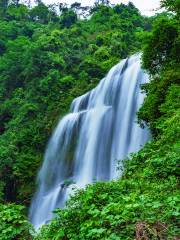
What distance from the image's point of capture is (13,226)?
5.86 metres

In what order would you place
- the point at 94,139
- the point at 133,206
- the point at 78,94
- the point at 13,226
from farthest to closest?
the point at 78,94, the point at 94,139, the point at 13,226, the point at 133,206

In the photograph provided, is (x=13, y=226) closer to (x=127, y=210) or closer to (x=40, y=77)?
(x=127, y=210)

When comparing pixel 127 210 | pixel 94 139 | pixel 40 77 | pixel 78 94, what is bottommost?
pixel 127 210

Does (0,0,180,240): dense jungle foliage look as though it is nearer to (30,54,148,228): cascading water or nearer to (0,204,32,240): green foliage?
(0,204,32,240): green foliage

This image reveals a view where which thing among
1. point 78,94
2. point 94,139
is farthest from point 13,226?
point 78,94

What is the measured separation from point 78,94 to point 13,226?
18462 mm

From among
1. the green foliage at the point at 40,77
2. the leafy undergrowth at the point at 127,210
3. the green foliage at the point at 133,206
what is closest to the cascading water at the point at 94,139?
the green foliage at the point at 40,77

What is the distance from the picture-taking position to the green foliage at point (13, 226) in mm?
5677

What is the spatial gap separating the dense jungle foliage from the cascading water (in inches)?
49.4

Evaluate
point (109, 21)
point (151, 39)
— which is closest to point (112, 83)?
point (151, 39)

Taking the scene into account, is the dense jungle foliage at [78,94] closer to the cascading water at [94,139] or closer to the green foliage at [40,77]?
the green foliage at [40,77]

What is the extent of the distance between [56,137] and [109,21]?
2354 centimetres

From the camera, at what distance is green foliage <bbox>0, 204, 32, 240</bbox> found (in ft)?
18.6

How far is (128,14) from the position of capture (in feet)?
142
